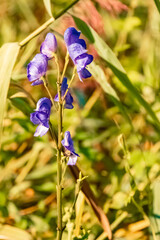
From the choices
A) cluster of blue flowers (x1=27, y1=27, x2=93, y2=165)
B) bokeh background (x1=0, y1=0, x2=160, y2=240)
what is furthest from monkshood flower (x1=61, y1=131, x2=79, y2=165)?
bokeh background (x1=0, y1=0, x2=160, y2=240)

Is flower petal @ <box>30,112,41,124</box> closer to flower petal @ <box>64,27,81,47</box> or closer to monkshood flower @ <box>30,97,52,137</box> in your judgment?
monkshood flower @ <box>30,97,52,137</box>

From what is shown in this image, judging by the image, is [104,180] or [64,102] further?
[104,180]

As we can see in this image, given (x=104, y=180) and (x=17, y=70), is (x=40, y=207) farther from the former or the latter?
(x=17, y=70)

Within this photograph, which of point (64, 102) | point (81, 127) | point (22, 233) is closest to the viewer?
point (64, 102)

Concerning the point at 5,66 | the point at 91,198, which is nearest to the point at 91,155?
the point at 91,198

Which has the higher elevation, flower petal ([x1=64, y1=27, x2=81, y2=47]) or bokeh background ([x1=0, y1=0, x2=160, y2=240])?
flower petal ([x1=64, y1=27, x2=81, y2=47])

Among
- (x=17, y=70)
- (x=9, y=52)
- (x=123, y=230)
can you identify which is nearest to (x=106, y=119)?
(x=17, y=70)
